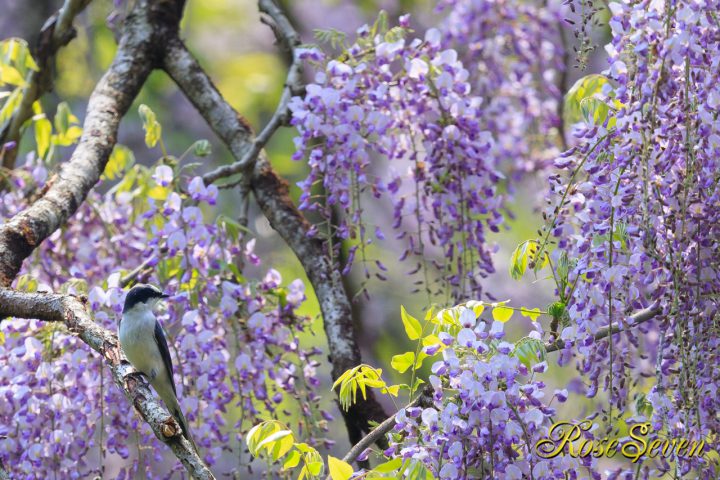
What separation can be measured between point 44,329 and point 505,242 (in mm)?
3804

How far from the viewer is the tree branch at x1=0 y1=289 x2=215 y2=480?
2059 millimetres

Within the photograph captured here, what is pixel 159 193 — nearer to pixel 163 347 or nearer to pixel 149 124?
pixel 149 124

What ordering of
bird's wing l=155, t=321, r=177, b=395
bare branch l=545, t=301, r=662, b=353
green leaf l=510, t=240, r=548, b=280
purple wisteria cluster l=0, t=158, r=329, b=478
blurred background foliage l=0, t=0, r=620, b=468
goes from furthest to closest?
blurred background foliage l=0, t=0, r=620, b=468
bird's wing l=155, t=321, r=177, b=395
purple wisteria cluster l=0, t=158, r=329, b=478
green leaf l=510, t=240, r=548, b=280
bare branch l=545, t=301, r=662, b=353

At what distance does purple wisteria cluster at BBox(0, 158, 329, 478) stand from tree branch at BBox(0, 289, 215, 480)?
487mm

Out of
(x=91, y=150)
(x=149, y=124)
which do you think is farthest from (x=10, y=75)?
(x=149, y=124)

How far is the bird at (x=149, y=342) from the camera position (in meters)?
3.21

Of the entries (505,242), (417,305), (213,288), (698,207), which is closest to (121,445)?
(213,288)

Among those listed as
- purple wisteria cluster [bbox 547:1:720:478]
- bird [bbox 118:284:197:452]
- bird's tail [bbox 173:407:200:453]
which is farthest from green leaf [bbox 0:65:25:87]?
purple wisteria cluster [bbox 547:1:720:478]

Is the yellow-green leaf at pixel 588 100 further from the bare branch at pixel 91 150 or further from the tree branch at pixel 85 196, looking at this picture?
the bare branch at pixel 91 150

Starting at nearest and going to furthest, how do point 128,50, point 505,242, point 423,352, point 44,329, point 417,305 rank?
point 423,352 < point 44,329 < point 128,50 < point 417,305 < point 505,242

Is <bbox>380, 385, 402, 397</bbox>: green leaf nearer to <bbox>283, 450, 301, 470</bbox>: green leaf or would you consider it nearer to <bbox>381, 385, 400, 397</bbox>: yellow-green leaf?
<bbox>381, 385, 400, 397</bbox>: yellow-green leaf

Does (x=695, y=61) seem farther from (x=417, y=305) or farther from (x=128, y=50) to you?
(x=417, y=305)

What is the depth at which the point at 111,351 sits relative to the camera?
2.29m

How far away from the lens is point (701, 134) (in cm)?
224
